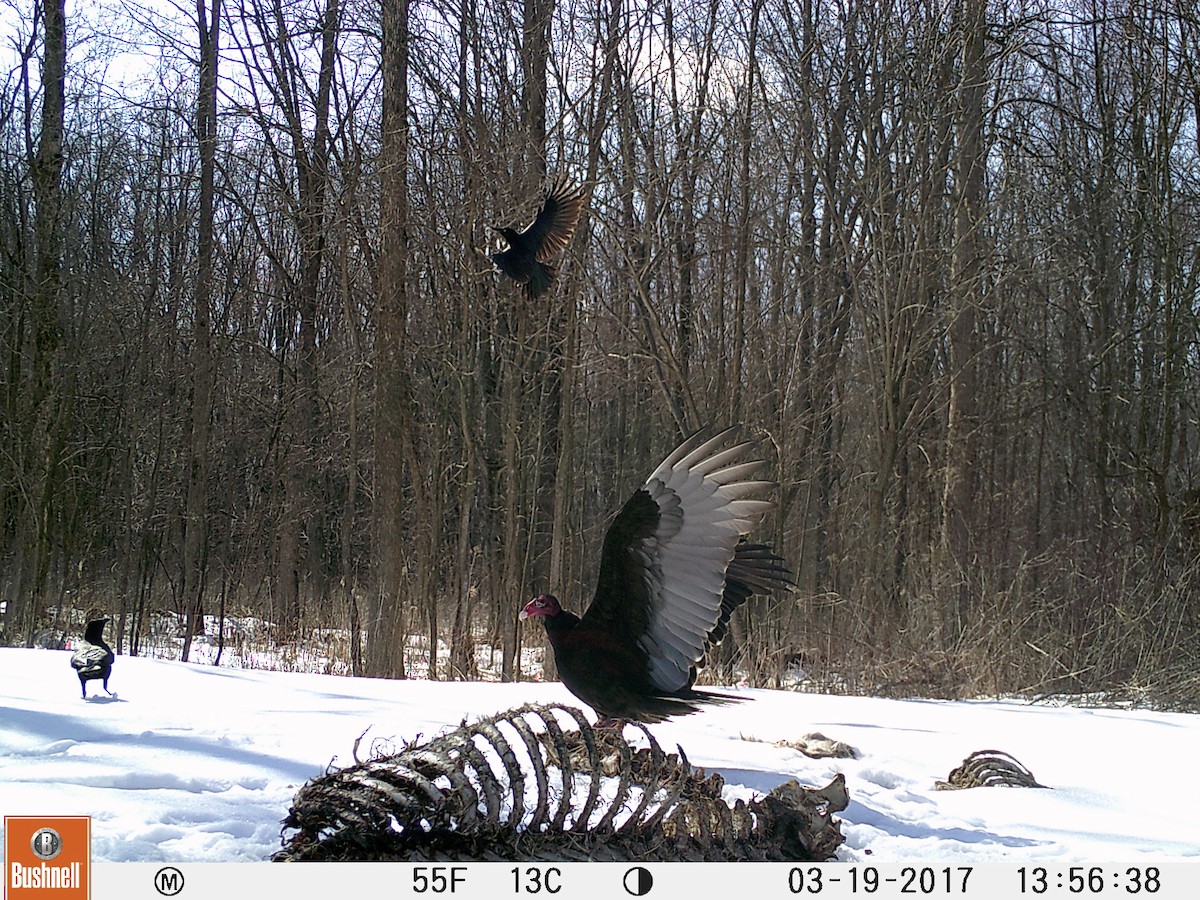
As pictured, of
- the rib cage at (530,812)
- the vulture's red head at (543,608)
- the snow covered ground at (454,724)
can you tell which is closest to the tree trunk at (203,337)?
the snow covered ground at (454,724)

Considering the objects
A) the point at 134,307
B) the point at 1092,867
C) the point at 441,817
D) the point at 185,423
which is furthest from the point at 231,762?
the point at 185,423

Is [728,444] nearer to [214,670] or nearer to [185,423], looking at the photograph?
[214,670]

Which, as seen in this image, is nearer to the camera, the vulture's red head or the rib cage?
the rib cage

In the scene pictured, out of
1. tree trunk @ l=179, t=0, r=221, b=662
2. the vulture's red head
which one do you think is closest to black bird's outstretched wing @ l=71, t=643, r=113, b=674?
the vulture's red head

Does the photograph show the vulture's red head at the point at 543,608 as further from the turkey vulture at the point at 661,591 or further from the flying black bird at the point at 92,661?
the flying black bird at the point at 92,661

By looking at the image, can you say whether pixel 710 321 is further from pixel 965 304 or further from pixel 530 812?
pixel 530 812

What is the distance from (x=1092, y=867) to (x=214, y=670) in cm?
471

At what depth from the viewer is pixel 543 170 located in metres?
10.3

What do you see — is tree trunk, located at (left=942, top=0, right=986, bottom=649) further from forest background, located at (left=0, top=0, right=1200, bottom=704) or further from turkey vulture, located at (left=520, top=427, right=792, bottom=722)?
turkey vulture, located at (left=520, top=427, right=792, bottom=722)

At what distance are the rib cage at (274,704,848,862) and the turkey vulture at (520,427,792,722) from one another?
1.47 ft

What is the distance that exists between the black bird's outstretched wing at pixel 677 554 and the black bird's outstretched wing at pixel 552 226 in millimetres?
3153

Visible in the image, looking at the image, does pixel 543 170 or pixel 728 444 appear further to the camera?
pixel 543 170

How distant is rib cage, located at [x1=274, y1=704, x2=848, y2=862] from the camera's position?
2.62 meters

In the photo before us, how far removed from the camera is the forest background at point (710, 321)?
31.2 ft
